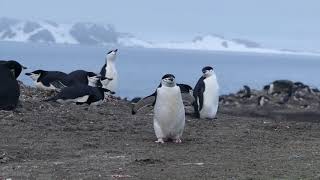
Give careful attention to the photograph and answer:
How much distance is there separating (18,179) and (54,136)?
9.38 feet

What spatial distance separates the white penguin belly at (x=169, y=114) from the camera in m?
8.69

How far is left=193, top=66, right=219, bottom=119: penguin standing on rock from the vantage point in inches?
474

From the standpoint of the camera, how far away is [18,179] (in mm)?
5891

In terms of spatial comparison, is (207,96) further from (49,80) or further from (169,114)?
(169,114)

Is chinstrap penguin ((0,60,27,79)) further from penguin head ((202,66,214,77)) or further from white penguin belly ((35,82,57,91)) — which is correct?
penguin head ((202,66,214,77))

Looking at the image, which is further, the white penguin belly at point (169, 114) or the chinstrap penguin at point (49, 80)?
the chinstrap penguin at point (49, 80)

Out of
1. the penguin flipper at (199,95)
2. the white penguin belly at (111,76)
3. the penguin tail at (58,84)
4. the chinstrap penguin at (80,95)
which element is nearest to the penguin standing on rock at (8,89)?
the chinstrap penguin at (80,95)

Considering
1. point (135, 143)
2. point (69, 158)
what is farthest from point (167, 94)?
point (69, 158)

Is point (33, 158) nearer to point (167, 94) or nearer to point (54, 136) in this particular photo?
point (54, 136)

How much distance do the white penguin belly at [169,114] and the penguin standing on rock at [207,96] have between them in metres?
3.19

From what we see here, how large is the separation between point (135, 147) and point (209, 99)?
4236 mm

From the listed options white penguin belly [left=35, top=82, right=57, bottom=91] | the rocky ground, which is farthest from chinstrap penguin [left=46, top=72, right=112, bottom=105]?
white penguin belly [left=35, top=82, right=57, bottom=91]

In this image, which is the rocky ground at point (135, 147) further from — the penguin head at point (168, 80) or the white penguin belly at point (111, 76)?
the white penguin belly at point (111, 76)

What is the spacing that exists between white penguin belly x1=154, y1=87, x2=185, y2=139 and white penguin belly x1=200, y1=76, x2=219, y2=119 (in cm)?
326
